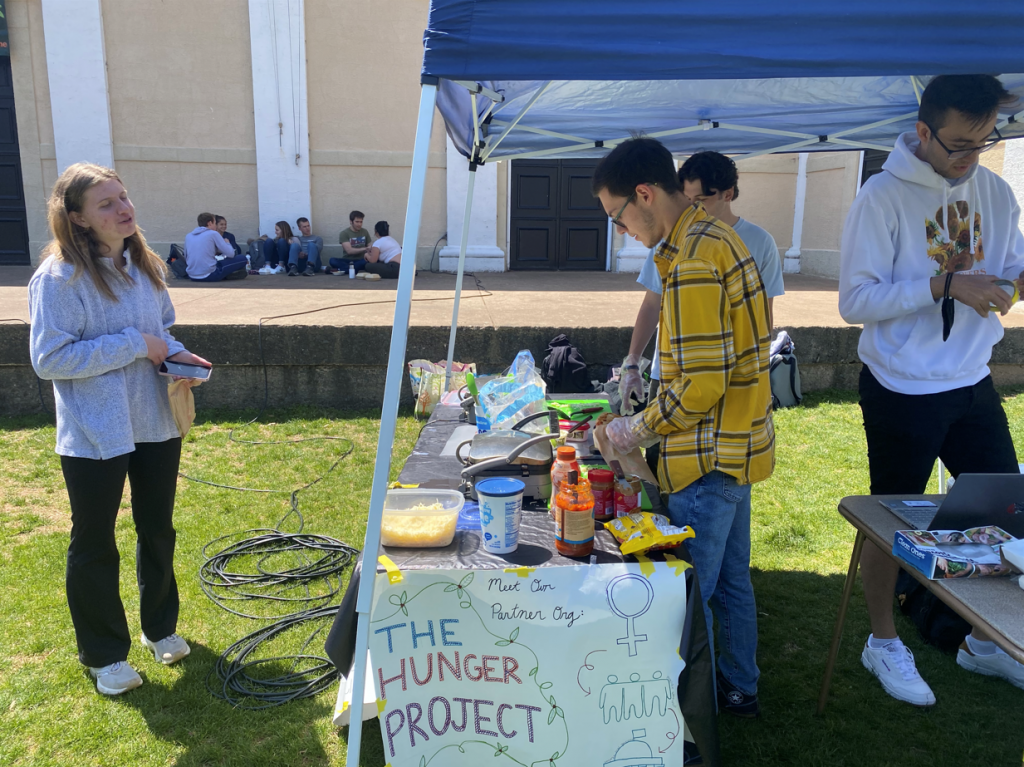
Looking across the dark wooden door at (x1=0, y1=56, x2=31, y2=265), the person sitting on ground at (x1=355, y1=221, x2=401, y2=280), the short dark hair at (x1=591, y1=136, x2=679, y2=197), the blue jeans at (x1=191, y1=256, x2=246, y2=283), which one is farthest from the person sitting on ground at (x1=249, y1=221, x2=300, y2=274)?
the short dark hair at (x1=591, y1=136, x2=679, y2=197)

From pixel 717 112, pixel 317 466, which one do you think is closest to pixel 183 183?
pixel 317 466

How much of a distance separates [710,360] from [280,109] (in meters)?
10.6

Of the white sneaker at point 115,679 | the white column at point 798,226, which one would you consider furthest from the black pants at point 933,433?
the white column at point 798,226

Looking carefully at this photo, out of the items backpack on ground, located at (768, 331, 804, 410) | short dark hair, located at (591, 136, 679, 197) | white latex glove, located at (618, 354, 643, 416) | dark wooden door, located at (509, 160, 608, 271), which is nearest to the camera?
short dark hair, located at (591, 136, 679, 197)

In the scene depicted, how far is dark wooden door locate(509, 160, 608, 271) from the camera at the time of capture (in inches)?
440

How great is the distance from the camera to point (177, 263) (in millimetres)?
9766

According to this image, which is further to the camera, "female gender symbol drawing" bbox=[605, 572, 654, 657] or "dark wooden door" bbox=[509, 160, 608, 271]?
"dark wooden door" bbox=[509, 160, 608, 271]

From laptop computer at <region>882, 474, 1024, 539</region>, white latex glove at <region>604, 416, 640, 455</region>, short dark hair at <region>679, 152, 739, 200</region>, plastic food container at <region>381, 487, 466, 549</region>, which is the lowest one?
plastic food container at <region>381, 487, 466, 549</region>

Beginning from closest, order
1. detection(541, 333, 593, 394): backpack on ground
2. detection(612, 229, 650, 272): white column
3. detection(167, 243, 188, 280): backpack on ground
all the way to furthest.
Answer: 1. detection(541, 333, 593, 394): backpack on ground
2. detection(167, 243, 188, 280): backpack on ground
3. detection(612, 229, 650, 272): white column

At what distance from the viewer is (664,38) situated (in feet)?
5.28

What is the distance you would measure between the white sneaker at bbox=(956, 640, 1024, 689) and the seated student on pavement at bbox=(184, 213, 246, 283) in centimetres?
911

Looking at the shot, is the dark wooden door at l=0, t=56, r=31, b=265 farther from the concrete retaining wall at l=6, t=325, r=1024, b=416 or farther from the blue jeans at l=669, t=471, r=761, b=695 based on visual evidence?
A: the blue jeans at l=669, t=471, r=761, b=695

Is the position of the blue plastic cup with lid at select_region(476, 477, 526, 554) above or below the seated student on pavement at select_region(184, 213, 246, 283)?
below

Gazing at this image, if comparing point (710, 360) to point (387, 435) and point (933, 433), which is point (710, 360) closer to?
point (387, 435)
